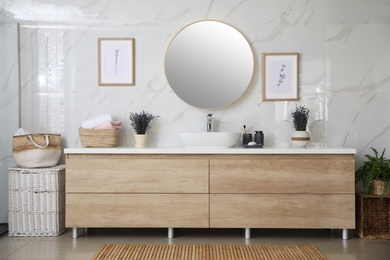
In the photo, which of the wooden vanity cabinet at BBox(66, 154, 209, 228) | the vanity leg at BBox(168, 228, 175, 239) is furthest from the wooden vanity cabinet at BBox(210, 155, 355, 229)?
the vanity leg at BBox(168, 228, 175, 239)

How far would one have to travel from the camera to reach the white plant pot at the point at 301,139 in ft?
9.90

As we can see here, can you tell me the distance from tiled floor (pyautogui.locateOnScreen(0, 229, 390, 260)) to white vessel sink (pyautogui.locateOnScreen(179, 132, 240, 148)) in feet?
2.50

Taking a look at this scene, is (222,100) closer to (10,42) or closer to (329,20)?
(329,20)

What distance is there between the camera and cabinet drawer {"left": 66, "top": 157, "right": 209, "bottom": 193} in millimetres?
2822

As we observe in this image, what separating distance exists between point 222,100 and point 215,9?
85 centimetres

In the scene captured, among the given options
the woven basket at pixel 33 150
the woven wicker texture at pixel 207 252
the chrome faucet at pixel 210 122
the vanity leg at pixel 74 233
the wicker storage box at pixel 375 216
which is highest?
the chrome faucet at pixel 210 122

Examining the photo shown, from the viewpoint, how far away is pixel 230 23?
3.32 meters

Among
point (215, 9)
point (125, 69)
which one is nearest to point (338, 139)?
point (215, 9)

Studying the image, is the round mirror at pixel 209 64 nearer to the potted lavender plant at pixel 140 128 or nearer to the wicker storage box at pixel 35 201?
the potted lavender plant at pixel 140 128

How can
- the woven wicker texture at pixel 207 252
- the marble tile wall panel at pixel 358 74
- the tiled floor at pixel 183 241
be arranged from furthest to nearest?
1. the marble tile wall panel at pixel 358 74
2. the tiled floor at pixel 183 241
3. the woven wicker texture at pixel 207 252

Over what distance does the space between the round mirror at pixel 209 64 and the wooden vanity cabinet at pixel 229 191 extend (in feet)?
2.34

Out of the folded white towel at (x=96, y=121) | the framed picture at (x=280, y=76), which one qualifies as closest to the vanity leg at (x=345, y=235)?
the framed picture at (x=280, y=76)

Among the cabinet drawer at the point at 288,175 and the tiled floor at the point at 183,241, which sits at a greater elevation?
the cabinet drawer at the point at 288,175

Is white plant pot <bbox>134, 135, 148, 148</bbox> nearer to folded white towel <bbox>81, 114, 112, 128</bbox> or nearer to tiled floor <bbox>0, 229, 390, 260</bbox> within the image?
folded white towel <bbox>81, 114, 112, 128</bbox>
